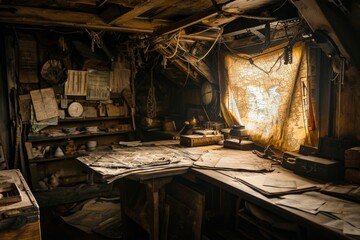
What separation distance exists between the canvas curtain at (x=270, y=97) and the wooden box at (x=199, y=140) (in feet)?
1.74

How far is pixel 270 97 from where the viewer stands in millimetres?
4223

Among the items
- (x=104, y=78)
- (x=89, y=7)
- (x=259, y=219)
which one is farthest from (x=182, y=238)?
(x=104, y=78)

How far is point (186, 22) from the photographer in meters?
3.36

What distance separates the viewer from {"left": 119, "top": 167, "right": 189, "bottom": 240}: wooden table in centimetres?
325

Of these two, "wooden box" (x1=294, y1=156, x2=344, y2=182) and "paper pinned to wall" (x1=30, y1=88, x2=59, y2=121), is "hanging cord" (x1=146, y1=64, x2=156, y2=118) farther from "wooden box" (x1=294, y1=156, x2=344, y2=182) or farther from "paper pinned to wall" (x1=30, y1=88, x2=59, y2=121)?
"wooden box" (x1=294, y1=156, x2=344, y2=182)

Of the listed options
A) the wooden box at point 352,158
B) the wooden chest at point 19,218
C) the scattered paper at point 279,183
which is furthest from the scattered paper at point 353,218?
the wooden chest at point 19,218

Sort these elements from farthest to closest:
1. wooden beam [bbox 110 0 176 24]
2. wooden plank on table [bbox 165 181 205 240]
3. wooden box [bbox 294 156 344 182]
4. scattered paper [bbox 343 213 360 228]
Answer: wooden plank on table [bbox 165 181 205 240] → wooden beam [bbox 110 0 176 24] → wooden box [bbox 294 156 344 182] → scattered paper [bbox 343 213 360 228]

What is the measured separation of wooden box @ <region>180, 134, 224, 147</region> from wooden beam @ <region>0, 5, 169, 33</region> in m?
1.77

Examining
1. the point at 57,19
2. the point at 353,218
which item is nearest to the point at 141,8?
the point at 57,19

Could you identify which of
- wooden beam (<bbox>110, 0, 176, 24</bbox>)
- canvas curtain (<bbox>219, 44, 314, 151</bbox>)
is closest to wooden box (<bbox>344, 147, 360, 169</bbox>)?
canvas curtain (<bbox>219, 44, 314, 151</bbox>)

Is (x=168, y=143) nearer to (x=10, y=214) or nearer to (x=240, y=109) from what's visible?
(x=240, y=109)

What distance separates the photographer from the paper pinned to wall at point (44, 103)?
5676 millimetres

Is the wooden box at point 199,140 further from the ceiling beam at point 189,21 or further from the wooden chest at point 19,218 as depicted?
the wooden chest at point 19,218

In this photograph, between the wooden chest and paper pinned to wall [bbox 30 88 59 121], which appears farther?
paper pinned to wall [bbox 30 88 59 121]
